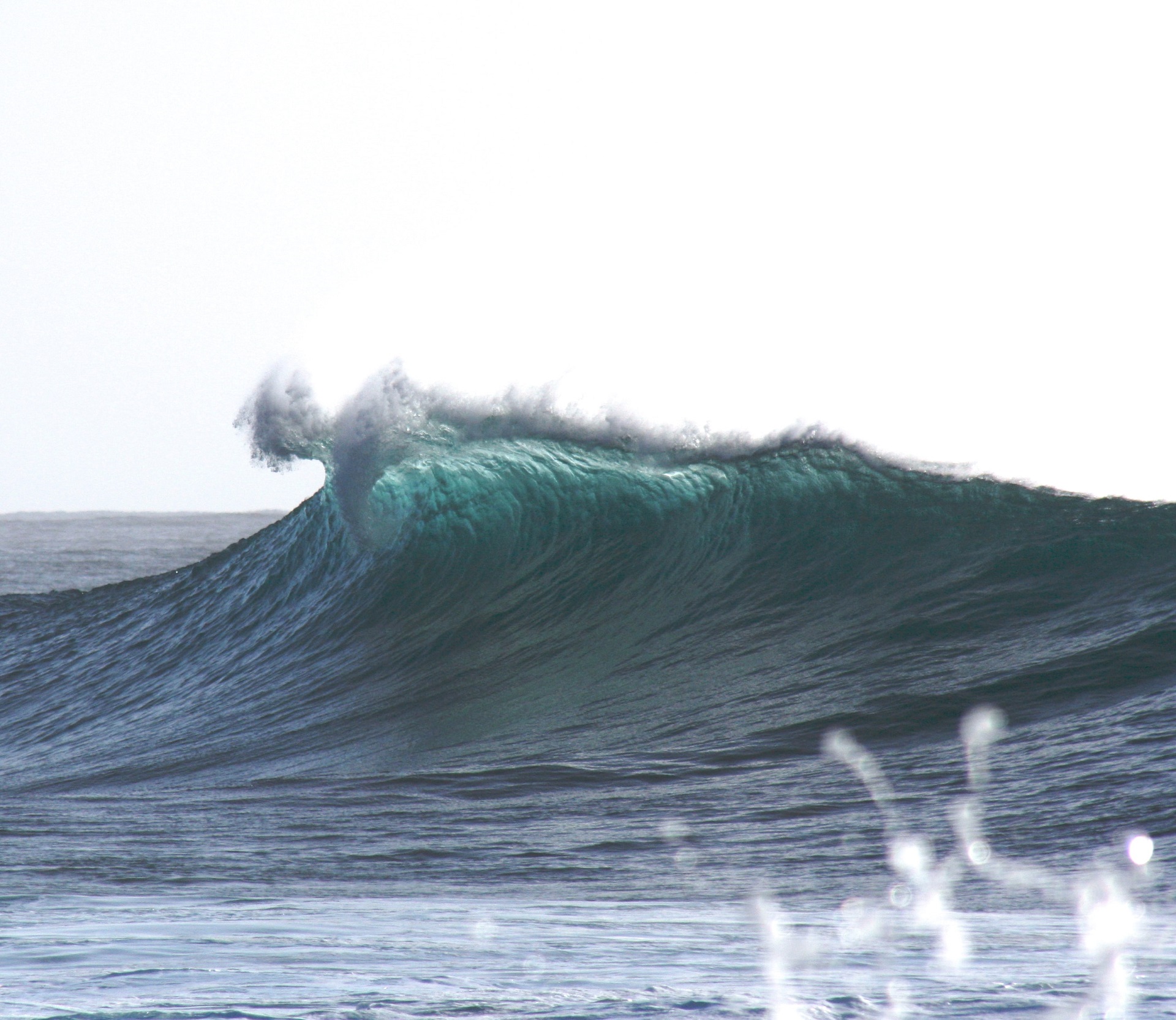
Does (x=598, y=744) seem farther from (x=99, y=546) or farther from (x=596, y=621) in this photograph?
(x=99, y=546)

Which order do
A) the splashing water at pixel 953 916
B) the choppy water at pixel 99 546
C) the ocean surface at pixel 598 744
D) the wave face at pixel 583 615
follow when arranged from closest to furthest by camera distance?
the splashing water at pixel 953 916
the ocean surface at pixel 598 744
the wave face at pixel 583 615
the choppy water at pixel 99 546

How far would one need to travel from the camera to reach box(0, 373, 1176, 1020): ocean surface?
2.37m

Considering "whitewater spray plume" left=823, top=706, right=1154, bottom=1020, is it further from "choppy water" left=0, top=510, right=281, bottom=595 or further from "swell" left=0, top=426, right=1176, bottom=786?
"choppy water" left=0, top=510, right=281, bottom=595

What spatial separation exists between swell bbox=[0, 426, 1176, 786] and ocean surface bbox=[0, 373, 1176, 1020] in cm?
3

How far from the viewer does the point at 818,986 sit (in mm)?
2139

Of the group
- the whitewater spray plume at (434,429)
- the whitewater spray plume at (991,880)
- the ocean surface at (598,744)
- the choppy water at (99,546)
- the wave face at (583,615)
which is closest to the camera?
the whitewater spray plume at (991,880)

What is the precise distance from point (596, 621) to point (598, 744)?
246cm

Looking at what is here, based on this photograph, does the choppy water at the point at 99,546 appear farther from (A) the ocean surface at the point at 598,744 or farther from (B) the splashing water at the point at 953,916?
(B) the splashing water at the point at 953,916

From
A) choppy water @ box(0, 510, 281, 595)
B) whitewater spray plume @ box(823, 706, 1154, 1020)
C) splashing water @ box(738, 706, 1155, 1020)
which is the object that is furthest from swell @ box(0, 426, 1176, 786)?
choppy water @ box(0, 510, 281, 595)

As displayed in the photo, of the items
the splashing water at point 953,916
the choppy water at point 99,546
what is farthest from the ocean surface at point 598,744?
the choppy water at point 99,546

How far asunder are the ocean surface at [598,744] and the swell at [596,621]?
3 cm

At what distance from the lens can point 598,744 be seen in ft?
18.9

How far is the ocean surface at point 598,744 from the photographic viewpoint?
2369 mm

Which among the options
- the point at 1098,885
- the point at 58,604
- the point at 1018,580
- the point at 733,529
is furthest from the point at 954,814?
the point at 58,604
